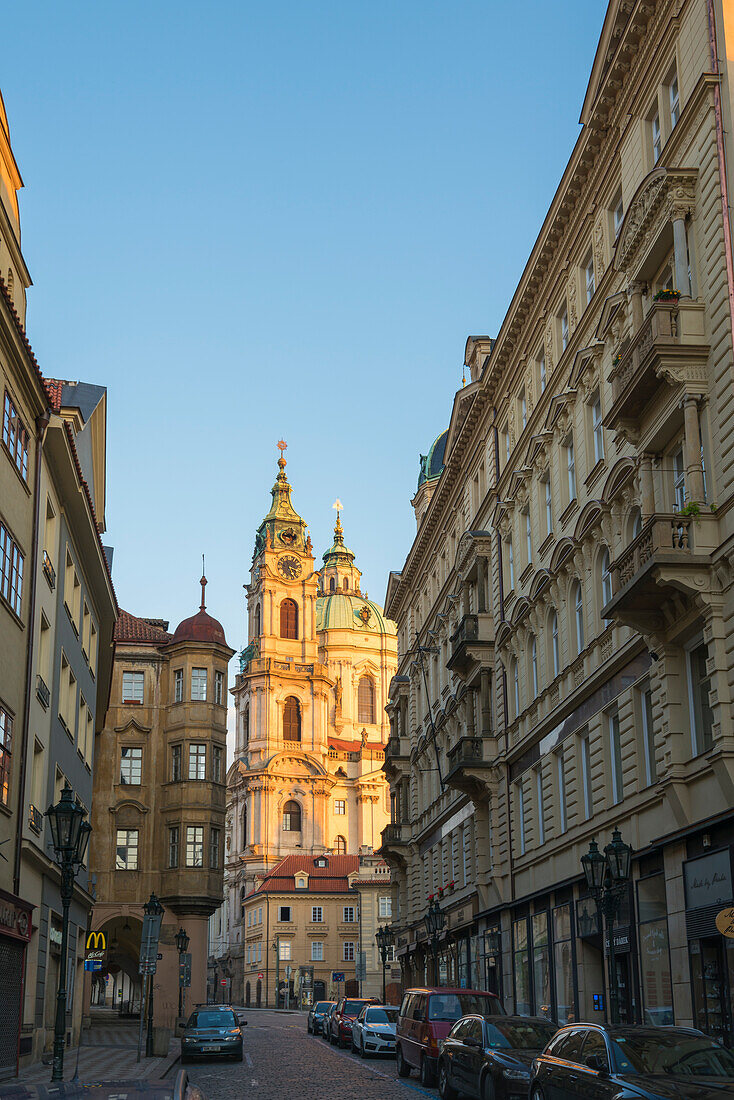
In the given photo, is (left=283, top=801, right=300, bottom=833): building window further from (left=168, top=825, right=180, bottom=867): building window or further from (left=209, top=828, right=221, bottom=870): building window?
(left=168, top=825, right=180, bottom=867): building window

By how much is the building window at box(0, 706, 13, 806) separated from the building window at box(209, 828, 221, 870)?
30552 mm

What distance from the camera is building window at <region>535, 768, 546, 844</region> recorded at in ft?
108

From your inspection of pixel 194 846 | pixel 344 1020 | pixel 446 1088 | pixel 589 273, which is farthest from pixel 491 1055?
pixel 194 846

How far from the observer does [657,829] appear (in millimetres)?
23672

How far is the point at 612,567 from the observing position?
23672mm

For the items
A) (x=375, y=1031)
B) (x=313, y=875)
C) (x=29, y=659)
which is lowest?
(x=375, y=1031)

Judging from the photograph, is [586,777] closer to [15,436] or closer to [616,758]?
[616,758]

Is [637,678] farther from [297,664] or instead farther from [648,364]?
[297,664]

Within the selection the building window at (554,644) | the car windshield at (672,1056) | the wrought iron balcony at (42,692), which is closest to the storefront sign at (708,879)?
the car windshield at (672,1056)

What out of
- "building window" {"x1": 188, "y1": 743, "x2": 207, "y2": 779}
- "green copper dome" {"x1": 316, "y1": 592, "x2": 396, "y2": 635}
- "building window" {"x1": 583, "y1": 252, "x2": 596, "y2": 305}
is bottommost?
"building window" {"x1": 188, "y1": 743, "x2": 207, "y2": 779}

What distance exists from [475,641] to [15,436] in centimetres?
1864

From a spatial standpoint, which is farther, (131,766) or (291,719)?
(291,719)

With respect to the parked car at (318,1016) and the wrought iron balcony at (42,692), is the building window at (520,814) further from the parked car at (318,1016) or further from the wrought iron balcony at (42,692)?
the parked car at (318,1016)

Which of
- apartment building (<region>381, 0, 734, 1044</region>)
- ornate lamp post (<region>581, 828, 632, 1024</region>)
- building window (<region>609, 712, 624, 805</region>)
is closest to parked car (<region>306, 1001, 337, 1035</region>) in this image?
apartment building (<region>381, 0, 734, 1044</region>)
